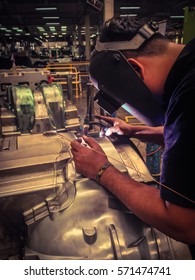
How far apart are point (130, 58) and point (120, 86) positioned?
0.30 ft

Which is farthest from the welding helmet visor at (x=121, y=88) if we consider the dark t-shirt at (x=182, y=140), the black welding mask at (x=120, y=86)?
the dark t-shirt at (x=182, y=140)

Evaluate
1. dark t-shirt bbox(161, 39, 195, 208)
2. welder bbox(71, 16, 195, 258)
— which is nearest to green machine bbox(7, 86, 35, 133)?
welder bbox(71, 16, 195, 258)

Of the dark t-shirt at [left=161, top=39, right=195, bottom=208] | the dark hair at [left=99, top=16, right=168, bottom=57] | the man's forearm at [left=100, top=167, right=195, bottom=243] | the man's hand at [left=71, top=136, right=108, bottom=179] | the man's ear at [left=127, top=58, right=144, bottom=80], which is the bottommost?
the man's forearm at [left=100, top=167, right=195, bottom=243]

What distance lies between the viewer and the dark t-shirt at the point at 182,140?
59 centimetres

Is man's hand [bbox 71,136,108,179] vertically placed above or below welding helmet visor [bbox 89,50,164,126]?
below

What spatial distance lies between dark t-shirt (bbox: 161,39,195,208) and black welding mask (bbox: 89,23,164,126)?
0.14 metres

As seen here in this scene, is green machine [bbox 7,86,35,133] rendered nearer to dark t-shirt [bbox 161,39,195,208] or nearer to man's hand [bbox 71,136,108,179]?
man's hand [bbox 71,136,108,179]

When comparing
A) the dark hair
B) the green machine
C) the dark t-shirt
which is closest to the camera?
the dark t-shirt

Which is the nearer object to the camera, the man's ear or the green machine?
the man's ear

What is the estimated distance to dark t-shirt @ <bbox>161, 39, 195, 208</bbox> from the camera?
0.59 metres

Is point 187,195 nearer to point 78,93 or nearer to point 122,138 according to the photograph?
point 122,138

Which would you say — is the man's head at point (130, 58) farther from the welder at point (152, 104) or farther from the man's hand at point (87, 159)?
the man's hand at point (87, 159)

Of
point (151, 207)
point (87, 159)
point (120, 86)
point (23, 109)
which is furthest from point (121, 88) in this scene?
point (23, 109)

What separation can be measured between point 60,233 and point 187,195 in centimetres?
39
